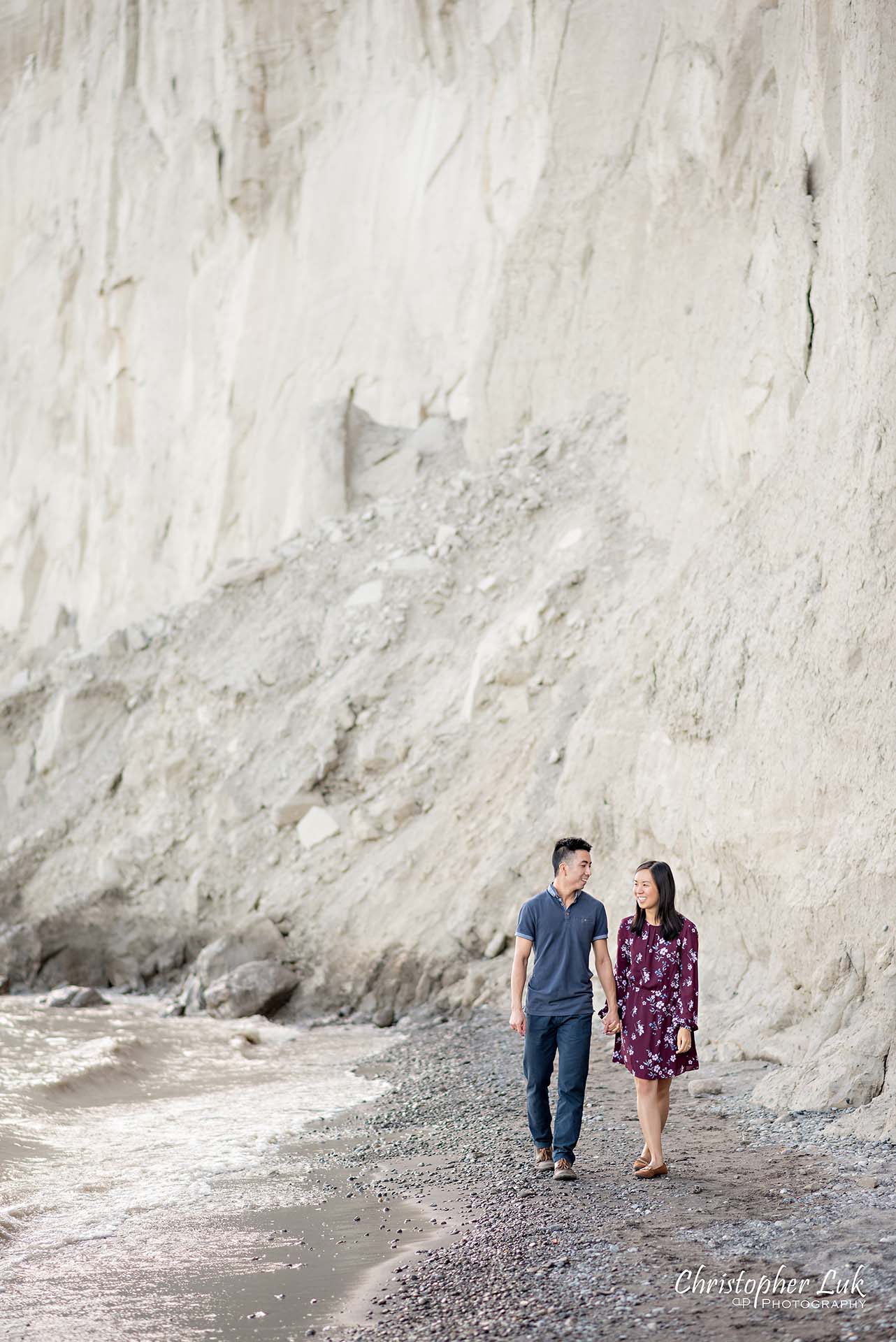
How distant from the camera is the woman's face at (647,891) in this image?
5191 mm

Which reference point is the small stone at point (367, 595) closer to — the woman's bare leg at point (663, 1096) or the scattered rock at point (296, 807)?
the scattered rock at point (296, 807)

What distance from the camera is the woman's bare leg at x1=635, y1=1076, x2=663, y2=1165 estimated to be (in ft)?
17.1

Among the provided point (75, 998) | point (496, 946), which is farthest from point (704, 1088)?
point (75, 998)

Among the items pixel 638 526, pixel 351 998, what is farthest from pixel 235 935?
pixel 638 526

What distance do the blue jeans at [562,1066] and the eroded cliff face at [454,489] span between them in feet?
4.25

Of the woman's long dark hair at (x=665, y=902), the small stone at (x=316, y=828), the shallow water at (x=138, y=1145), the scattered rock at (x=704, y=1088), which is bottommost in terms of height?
the shallow water at (x=138, y=1145)

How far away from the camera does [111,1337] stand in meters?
4.17

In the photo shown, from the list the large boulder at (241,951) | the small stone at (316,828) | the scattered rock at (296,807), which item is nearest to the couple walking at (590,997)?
the large boulder at (241,951)

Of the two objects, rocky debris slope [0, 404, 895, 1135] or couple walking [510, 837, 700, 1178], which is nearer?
couple walking [510, 837, 700, 1178]

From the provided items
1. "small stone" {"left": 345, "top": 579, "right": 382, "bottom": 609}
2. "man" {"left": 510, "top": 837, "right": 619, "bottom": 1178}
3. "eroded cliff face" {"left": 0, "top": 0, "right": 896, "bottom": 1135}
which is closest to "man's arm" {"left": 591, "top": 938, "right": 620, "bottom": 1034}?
"man" {"left": 510, "top": 837, "right": 619, "bottom": 1178}

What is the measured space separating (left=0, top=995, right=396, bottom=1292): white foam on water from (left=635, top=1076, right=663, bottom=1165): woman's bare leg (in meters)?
1.72

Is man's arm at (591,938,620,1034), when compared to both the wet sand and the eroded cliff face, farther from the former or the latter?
the eroded cliff face

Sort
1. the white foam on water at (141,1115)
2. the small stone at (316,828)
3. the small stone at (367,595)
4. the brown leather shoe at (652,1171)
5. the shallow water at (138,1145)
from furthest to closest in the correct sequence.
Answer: the small stone at (367,595) → the small stone at (316,828) → the white foam on water at (141,1115) → the brown leather shoe at (652,1171) → the shallow water at (138,1145)

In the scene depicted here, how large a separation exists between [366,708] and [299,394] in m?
7.90
